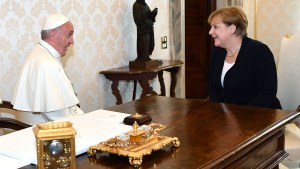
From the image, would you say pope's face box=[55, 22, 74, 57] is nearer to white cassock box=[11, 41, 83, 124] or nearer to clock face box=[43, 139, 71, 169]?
white cassock box=[11, 41, 83, 124]

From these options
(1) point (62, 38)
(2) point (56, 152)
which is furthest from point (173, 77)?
(2) point (56, 152)

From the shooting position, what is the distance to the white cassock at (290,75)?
3393 millimetres

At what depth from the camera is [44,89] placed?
2.98 meters

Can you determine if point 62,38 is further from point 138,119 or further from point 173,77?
point 173,77

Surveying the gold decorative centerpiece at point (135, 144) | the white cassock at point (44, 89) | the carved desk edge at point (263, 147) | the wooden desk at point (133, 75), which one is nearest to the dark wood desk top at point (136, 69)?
the wooden desk at point (133, 75)

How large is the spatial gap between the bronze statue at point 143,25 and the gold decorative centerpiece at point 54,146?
125 inches

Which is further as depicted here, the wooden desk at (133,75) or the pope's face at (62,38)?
the wooden desk at (133,75)

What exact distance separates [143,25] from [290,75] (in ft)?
5.36

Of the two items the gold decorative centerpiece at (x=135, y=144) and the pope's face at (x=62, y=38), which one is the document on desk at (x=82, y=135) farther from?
the pope's face at (x=62, y=38)

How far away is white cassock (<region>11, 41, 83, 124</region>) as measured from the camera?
117 inches

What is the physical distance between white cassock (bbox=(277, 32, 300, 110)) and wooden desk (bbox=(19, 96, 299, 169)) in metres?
1.23

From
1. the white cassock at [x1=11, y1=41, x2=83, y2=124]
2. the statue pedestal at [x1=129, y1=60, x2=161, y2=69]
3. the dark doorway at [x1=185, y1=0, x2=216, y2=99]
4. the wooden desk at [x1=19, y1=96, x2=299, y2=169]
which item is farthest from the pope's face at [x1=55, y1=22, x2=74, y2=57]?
the dark doorway at [x1=185, y1=0, x2=216, y2=99]

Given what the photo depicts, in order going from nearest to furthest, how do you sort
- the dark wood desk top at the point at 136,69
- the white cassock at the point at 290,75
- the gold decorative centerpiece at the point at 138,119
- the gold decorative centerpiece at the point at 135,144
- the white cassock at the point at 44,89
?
the gold decorative centerpiece at the point at 135,144 < the gold decorative centerpiece at the point at 138,119 < the white cassock at the point at 44,89 < the white cassock at the point at 290,75 < the dark wood desk top at the point at 136,69

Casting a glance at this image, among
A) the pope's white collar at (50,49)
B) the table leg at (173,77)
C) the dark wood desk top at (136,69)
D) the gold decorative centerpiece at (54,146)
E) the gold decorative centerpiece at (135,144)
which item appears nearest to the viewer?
the gold decorative centerpiece at (54,146)
